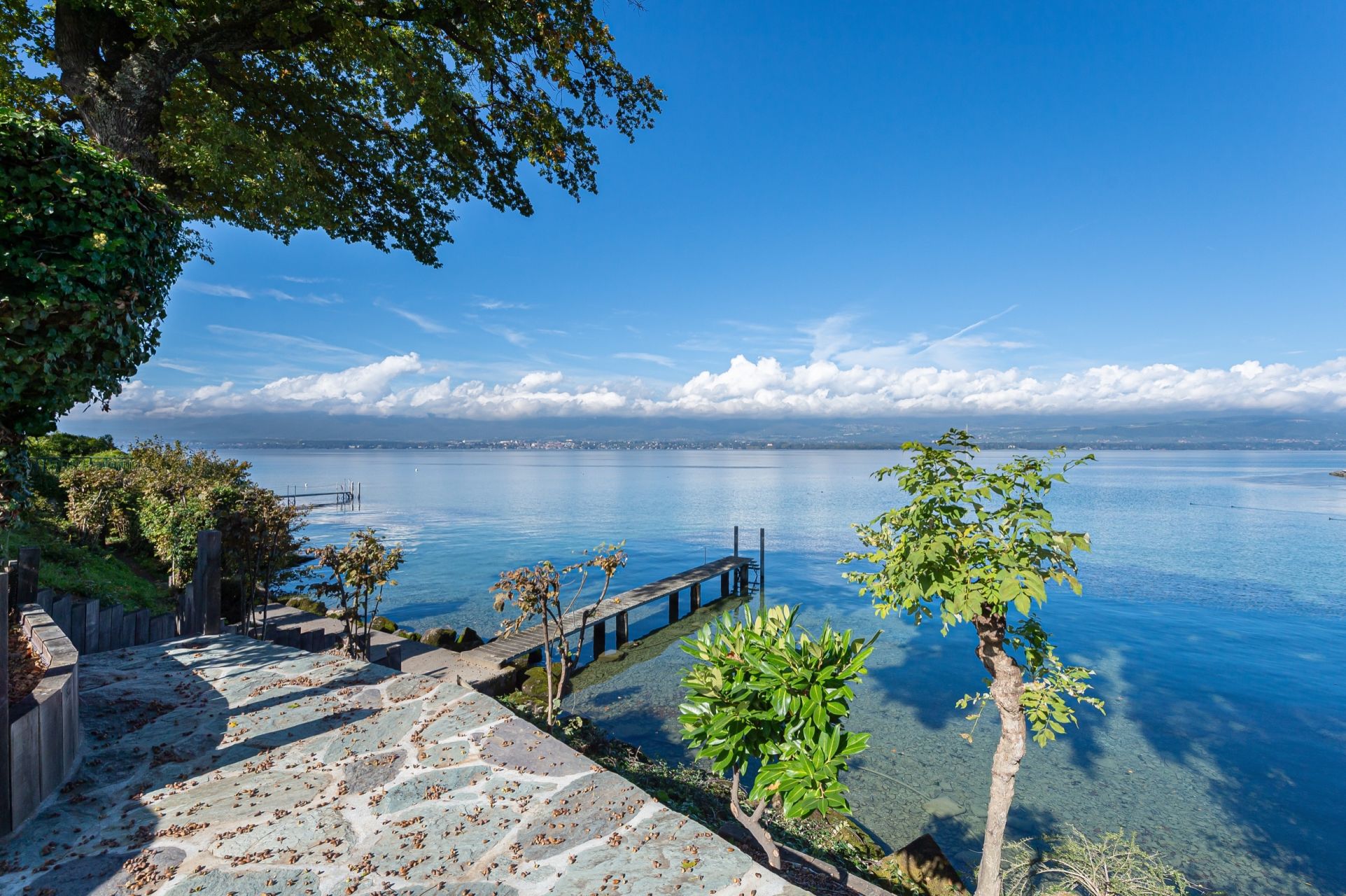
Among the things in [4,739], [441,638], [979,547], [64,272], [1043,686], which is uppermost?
[64,272]

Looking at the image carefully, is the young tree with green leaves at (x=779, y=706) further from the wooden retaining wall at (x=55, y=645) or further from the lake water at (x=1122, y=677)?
the lake water at (x=1122, y=677)

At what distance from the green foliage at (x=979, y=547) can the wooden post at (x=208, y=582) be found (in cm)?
1023

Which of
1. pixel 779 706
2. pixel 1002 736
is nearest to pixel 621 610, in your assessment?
pixel 1002 736

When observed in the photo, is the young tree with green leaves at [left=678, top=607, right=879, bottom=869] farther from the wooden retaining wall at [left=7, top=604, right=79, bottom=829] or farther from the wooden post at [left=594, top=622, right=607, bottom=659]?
the wooden post at [left=594, top=622, right=607, bottom=659]

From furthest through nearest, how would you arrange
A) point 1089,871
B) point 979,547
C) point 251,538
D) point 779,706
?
1. point 251,538
2. point 1089,871
3. point 979,547
4. point 779,706

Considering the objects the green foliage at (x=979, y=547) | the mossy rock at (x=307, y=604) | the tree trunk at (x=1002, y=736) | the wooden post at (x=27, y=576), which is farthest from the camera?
the mossy rock at (x=307, y=604)

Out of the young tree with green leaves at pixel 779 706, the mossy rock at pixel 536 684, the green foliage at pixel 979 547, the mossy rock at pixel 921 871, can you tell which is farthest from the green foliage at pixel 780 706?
the mossy rock at pixel 536 684

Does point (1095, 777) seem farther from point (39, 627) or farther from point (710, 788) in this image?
point (39, 627)

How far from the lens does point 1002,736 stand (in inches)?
199

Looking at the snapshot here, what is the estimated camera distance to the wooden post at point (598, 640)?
57.2 feet

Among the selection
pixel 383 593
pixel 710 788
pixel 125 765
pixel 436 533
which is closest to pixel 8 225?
pixel 125 765

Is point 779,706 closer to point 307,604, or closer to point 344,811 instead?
point 344,811

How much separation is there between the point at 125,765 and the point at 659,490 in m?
75.4

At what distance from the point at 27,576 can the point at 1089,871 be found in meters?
14.8
